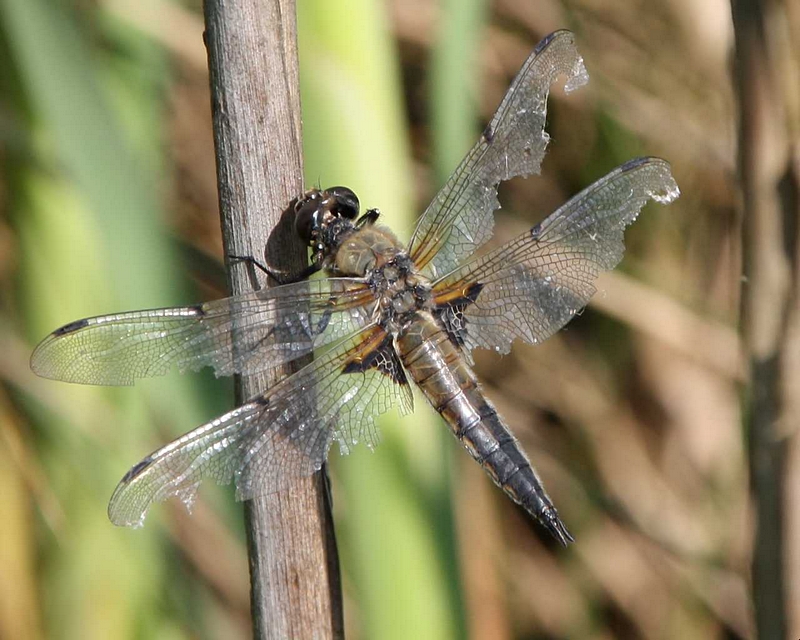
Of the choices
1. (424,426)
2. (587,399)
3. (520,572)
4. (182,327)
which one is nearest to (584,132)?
(587,399)

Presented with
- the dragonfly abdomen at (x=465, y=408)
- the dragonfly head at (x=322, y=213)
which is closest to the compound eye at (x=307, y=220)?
the dragonfly head at (x=322, y=213)

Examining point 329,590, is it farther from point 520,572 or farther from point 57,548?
point 520,572

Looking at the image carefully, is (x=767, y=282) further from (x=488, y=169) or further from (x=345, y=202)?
(x=345, y=202)

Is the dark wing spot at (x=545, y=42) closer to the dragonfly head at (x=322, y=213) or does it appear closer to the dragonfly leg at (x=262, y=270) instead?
the dragonfly head at (x=322, y=213)

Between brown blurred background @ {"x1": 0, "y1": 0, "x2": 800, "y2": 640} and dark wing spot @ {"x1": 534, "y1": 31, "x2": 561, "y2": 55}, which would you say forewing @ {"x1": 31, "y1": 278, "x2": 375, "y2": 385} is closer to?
brown blurred background @ {"x1": 0, "y1": 0, "x2": 800, "y2": 640}

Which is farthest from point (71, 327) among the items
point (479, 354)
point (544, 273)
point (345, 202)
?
point (479, 354)
